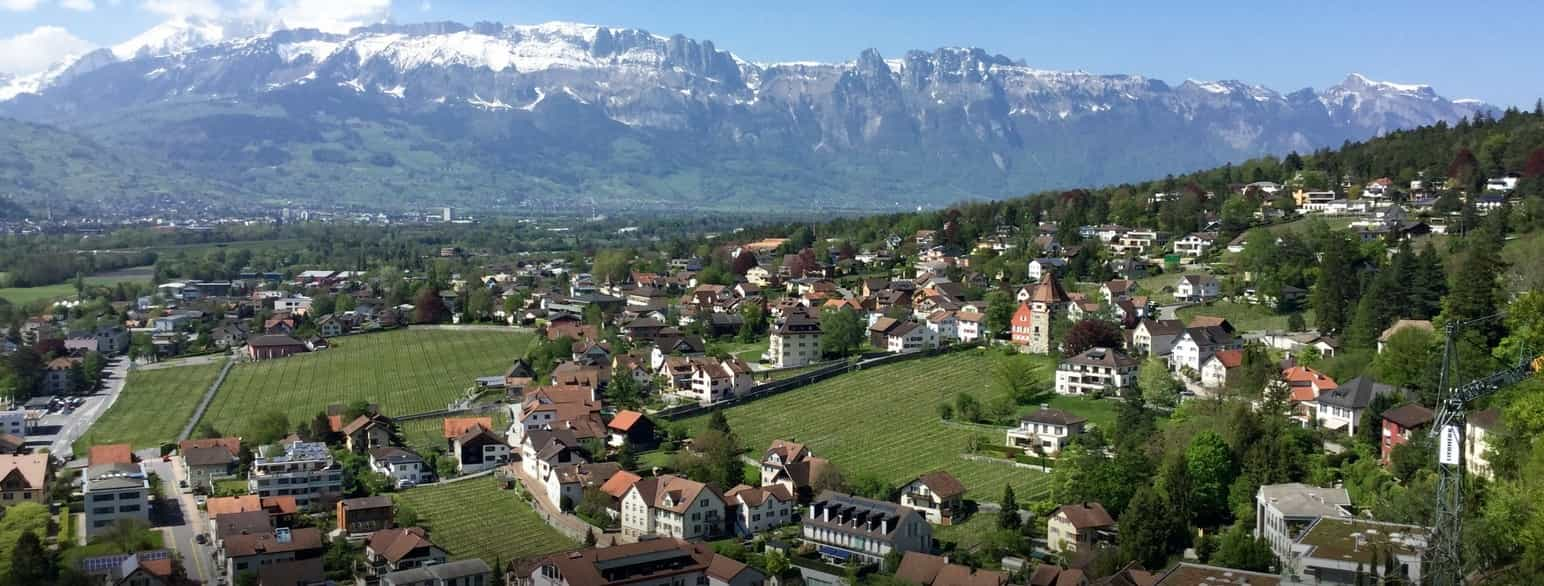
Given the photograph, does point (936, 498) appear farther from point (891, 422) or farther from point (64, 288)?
point (64, 288)

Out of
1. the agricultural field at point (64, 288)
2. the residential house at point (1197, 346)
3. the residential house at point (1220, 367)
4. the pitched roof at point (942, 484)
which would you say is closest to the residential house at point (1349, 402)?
the residential house at point (1220, 367)

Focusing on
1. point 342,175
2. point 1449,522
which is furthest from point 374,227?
point 1449,522

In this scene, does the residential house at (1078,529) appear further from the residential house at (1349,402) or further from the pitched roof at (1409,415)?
the residential house at (1349,402)

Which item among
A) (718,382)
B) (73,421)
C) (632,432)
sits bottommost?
(73,421)

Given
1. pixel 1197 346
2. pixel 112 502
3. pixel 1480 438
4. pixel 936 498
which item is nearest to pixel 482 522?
pixel 112 502

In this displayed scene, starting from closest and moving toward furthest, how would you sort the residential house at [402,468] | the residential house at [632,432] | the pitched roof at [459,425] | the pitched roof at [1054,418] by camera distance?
the pitched roof at [1054,418] → the residential house at [402,468] → the residential house at [632,432] → the pitched roof at [459,425]

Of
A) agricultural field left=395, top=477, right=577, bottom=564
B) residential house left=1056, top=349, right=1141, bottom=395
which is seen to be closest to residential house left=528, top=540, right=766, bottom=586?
agricultural field left=395, top=477, right=577, bottom=564
